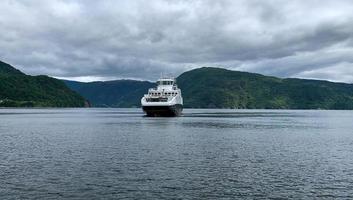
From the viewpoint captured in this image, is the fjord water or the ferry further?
the ferry

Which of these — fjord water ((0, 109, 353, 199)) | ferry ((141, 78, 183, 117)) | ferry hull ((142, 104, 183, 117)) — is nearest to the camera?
fjord water ((0, 109, 353, 199))

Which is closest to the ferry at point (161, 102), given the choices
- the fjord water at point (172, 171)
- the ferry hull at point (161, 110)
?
the ferry hull at point (161, 110)

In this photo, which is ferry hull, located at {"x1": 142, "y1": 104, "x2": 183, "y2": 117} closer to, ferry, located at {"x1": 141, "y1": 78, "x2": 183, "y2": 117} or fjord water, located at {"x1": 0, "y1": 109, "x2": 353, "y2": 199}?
ferry, located at {"x1": 141, "y1": 78, "x2": 183, "y2": 117}

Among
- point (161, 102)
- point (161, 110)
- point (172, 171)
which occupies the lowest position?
point (172, 171)

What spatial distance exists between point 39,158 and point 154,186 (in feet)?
71.8

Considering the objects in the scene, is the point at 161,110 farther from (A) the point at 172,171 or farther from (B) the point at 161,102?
(A) the point at 172,171

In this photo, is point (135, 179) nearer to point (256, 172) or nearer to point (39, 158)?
point (256, 172)

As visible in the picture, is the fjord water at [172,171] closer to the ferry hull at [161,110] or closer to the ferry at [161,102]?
the ferry at [161,102]

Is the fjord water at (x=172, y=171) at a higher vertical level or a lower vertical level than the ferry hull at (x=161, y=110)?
lower

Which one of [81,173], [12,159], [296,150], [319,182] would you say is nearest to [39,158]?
[12,159]

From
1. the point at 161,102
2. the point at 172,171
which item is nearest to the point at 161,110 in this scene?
the point at 161,102

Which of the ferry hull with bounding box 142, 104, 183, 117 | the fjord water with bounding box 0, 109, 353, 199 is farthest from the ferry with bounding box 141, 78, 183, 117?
the fjord water with bounding box 0, 109, 353, 199

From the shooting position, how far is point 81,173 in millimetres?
40594

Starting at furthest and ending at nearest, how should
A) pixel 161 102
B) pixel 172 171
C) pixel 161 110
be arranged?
pixel 161 110, pixel 161 102, pixel 172 171
